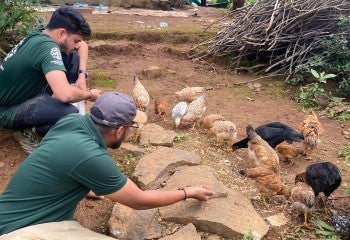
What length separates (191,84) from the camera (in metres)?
7.87

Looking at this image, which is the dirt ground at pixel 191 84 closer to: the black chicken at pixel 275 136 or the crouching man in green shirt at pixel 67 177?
the black chicken at pixel 275 136

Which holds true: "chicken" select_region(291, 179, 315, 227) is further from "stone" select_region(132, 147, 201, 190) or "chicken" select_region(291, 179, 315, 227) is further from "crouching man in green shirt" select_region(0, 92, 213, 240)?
"crouching man in green shirt" select_region(0, 92, 213, 240)

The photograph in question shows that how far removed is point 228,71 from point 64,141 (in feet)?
20.1

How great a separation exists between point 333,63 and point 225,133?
325 centimetres

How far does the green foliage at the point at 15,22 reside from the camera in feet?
18.4

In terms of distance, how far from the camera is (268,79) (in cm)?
817

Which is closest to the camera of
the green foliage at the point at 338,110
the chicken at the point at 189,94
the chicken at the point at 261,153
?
the chicken at the point at 261,153

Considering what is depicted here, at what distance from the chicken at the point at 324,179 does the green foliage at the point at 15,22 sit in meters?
3.88

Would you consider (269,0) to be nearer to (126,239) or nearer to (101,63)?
(101,63)

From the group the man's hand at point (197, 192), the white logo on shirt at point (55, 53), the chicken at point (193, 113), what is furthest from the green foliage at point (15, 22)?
the man's hand at point (197, 192)

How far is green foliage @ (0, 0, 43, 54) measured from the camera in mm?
5598

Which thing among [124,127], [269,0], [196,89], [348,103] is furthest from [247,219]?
[269,0]

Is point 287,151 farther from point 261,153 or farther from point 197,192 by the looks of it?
point 197,192

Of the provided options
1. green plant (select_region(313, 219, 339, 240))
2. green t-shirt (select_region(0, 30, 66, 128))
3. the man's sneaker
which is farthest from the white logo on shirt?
green plant (select_region(313, 219, 339, 240))
